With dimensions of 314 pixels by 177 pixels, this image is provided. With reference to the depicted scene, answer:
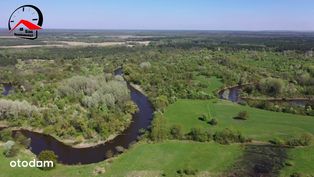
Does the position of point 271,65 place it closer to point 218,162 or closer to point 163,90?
point 163,90

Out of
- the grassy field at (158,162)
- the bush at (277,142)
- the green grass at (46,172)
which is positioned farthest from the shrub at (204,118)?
the green grass at (46,172)

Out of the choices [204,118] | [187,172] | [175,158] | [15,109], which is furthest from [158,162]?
[15,109]

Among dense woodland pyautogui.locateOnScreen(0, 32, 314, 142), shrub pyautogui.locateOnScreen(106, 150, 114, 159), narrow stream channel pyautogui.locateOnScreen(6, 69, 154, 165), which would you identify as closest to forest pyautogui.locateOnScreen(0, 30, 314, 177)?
shrub pyautogui.locateOnScreen(106, 150, 114, 159)

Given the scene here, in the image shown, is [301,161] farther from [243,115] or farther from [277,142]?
[243,115]

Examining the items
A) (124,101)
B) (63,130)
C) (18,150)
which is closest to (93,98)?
(124,101)

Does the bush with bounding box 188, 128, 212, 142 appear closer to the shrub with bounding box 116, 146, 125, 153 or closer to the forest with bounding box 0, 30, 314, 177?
the forest with bounding box 0, 30, 314, 177

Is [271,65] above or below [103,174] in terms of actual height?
above

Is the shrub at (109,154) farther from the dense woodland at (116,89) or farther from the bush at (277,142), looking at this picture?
the bush at (277,142)
